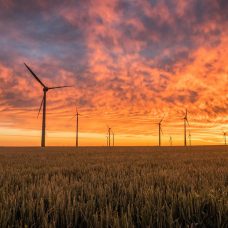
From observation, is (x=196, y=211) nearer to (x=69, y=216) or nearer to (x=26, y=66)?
(x=69, y=216)

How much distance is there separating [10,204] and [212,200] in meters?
2.96

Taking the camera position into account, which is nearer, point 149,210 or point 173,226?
point 173,226

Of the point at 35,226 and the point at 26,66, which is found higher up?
the point at 26,66

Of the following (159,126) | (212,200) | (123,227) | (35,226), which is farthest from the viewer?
Result: (159,126)

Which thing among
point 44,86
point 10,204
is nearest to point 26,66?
point 44,86

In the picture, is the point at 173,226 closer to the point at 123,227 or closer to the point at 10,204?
the point at 123,227

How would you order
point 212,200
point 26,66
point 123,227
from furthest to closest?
point 26,66, point 212,200, point 123,227

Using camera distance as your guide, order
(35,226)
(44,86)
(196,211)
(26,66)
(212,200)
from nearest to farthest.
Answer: (35,226)
(196,211)
(212,200)
(26,66)
(44,86)

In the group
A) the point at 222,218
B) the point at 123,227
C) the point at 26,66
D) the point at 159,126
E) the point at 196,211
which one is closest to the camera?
the point at 123,227

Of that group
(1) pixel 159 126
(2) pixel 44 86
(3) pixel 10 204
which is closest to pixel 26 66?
(2) pixel 44 86

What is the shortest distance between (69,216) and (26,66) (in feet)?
162

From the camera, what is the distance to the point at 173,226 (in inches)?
131

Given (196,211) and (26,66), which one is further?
(26,66)

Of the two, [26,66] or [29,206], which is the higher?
[26,66]
